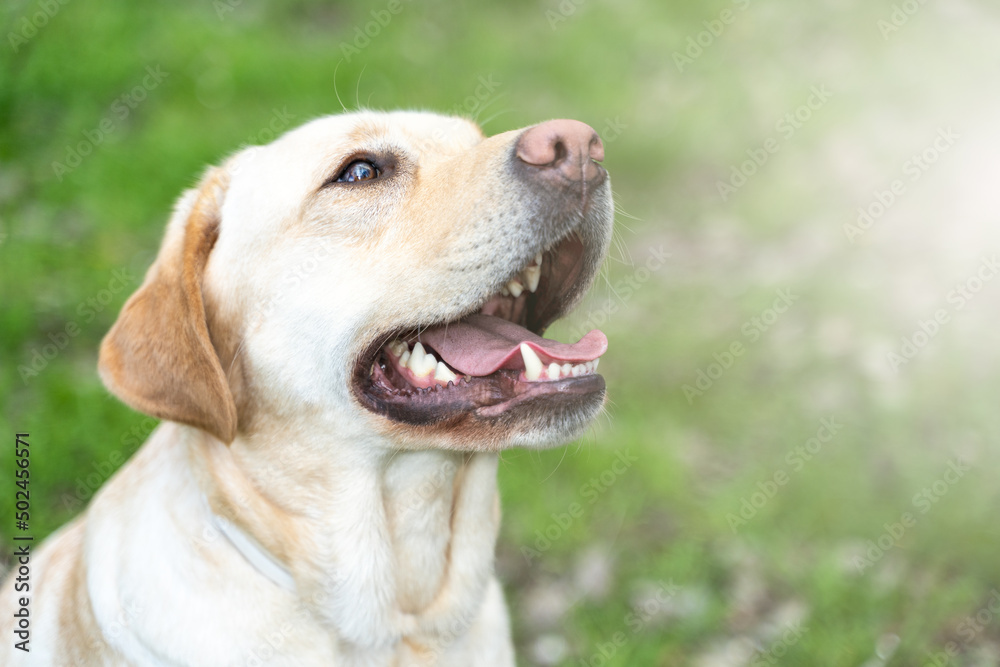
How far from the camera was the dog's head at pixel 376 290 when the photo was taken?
2582mm

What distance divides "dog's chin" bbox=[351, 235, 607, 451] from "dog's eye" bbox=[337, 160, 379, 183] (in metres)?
0.57

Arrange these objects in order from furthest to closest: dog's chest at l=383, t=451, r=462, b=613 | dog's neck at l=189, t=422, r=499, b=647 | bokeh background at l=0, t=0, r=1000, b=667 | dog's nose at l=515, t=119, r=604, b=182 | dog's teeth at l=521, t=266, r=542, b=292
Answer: bokeh background at l=0, t=0, r=1000, b=667 → dog's teeth at l=521, t=266, r=542, b=292 → dog's chest at l=383, t=451, r=462, b=613 → dog's neck at l=189, t=422, r=499, b=647 → dog's nose at l=515, t=119, r=604, b=182

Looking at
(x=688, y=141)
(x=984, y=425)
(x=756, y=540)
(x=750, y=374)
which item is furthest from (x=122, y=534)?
(x=688, y=141)

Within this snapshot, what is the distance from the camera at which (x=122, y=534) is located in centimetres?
278

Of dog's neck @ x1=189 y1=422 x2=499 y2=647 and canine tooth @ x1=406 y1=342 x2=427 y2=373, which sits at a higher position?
canine tooth @ x1=406 y1=342 x2=427 y2=373

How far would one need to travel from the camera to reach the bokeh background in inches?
165

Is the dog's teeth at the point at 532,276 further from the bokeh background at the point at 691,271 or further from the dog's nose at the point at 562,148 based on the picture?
the bokeh background at the point at 691,271

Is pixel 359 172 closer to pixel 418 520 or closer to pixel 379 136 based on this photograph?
pixel 379 136

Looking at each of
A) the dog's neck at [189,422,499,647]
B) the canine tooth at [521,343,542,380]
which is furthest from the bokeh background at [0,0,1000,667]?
the canine tooth at [521,343,542,380]

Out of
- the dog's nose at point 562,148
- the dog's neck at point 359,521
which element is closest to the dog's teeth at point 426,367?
the dog's neck at point 359,521

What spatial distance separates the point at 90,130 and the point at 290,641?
538 cm

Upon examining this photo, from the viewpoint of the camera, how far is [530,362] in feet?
8.43

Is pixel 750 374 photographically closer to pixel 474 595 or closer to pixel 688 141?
pixel 688 141

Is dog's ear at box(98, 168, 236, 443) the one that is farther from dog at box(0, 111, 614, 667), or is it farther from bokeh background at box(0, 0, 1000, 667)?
bokeh background at box(0, 0, 1000, 667)
